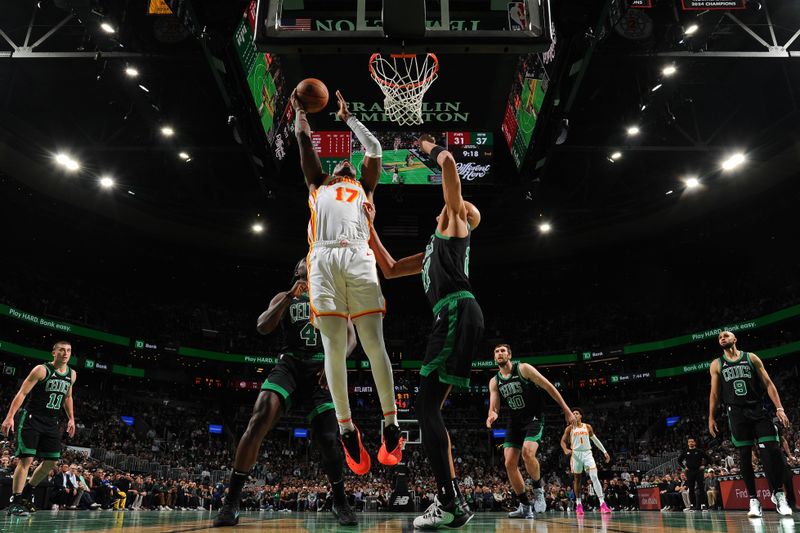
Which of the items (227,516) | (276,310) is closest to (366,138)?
(276,310)

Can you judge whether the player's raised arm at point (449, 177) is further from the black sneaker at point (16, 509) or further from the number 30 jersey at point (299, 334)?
the black sneaker at point (16, 509)

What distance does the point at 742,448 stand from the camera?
24.5 feet

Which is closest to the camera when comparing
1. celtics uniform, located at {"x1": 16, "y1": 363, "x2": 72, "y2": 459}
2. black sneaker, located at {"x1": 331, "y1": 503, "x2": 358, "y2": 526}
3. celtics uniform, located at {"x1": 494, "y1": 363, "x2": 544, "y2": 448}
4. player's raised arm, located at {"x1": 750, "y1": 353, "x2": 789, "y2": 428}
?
black sneaker, located at {"x1": 331, "y1": 503, "x2": 358, "y2": 526}

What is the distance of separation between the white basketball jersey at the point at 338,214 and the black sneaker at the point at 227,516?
2.04 meters

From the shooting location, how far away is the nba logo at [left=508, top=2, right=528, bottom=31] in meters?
5.96

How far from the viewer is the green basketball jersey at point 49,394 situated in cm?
801

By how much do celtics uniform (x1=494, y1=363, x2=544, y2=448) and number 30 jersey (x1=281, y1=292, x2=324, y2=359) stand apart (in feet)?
13.6

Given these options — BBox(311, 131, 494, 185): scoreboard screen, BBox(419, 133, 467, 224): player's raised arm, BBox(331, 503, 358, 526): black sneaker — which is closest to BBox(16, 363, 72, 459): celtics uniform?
BBox(331, 503, 358, 526): black sneaker

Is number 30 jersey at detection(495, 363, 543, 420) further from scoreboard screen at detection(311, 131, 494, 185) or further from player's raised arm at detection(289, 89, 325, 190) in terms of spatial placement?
scoreboard screen at detection(311, 131, 494, 185)

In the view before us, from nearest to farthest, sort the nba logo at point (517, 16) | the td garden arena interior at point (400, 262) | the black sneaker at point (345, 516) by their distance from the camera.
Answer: the black sneaker at point (345, 516)
the td garden arena interior at point (400, 262)
the nba logo at point (517, 16)

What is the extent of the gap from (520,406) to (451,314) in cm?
483

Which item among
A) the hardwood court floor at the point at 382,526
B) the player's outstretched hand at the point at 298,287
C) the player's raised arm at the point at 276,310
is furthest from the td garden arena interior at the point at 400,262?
the player's outstretched hand at the point at 298,287

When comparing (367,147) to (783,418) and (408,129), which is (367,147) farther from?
(408,129)

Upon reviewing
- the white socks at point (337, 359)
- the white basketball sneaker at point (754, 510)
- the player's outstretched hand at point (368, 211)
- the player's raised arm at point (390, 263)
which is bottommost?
the white basketball sneaker at point (754, 510)
